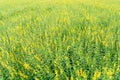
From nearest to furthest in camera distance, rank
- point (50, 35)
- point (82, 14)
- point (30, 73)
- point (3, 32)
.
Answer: point (30, 73)
point (50, 35)
point (3, 32)
point (82, 14)

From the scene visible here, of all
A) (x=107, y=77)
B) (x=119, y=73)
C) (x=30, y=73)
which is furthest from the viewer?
(x=30, y=73)

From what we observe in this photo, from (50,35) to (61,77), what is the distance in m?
1.34

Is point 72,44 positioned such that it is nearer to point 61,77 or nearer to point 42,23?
point 61,77

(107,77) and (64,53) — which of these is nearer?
(107,77)

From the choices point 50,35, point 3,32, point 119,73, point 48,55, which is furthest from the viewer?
point 3,32

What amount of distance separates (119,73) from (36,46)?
1328 mm

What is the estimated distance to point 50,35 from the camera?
3631 millimetres

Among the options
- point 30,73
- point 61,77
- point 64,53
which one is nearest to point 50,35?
point 64,53

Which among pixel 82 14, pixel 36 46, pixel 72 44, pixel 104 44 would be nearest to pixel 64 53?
pixel 72 44

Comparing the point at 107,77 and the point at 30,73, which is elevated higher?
the point at 107,77

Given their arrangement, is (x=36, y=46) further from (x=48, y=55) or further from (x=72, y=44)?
(x=72, y=44)

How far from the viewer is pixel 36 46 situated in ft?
10.2

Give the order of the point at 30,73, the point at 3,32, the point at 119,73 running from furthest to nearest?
1. the point at 3,32
2. the point at 30,73
3. the point at 119,73

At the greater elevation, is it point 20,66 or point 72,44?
point 72,44
